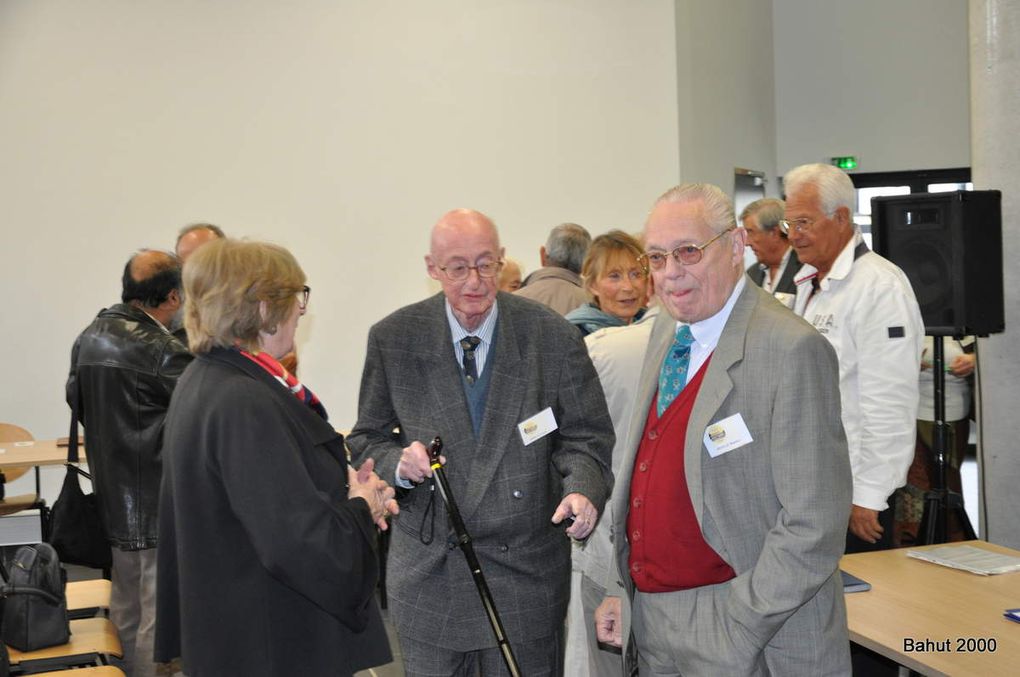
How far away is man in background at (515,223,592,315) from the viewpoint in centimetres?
504

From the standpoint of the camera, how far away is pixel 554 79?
824cm

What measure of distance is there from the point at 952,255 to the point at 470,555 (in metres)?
2.61

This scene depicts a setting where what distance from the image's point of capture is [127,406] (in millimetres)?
4168

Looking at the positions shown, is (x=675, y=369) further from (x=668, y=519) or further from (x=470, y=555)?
(x=470, y=555)

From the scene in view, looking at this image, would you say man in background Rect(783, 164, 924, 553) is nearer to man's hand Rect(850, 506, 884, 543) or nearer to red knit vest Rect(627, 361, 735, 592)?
man's hand Rect(850, 506, 884, 543)

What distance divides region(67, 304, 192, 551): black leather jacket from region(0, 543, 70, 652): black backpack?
930mm

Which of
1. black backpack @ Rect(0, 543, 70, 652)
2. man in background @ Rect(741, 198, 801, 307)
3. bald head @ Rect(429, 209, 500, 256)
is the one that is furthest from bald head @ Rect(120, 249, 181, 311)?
man in background @ Rect(741, 198, 801, 307)

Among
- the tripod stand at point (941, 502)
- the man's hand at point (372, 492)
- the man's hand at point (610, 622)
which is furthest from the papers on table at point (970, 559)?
the man's hand at point (372, 492)

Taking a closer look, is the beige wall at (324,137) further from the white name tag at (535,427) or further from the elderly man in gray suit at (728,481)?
the elderly man in gray suit at (728,481)

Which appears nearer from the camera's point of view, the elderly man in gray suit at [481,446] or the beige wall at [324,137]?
the elderly man in gray suit at [481,446]

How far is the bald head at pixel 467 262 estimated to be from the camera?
273 cm

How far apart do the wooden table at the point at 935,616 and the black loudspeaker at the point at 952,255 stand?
4.27 feet

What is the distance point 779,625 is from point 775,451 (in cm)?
33

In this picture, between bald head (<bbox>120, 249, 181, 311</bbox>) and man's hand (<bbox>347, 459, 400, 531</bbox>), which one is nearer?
man's hand (<bbox>347, 459, 400, 531</bbox>)
